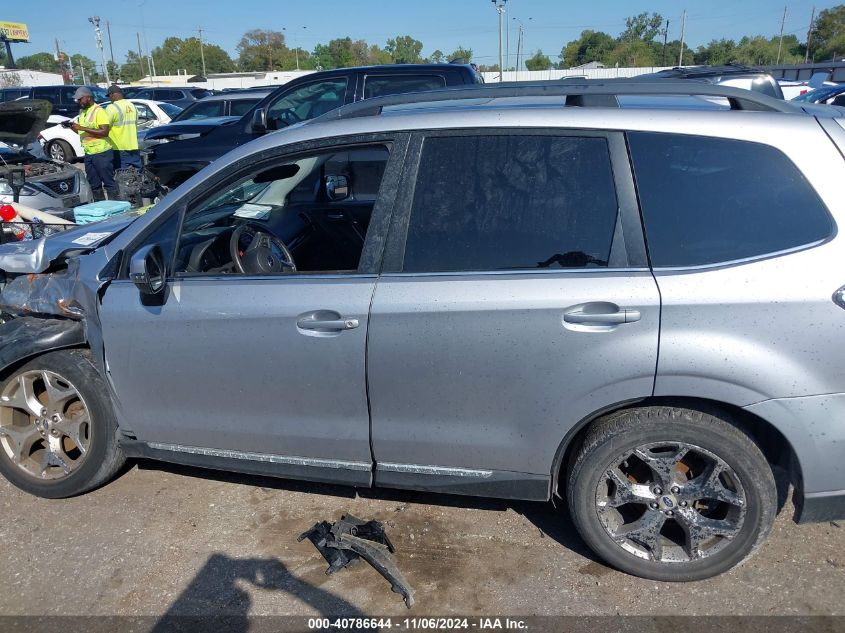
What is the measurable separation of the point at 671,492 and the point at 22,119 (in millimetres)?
6357

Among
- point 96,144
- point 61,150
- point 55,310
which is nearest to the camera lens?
point 55,310

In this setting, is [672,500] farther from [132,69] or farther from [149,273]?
[132,69]

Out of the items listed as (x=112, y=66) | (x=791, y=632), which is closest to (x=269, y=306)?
(x=791, y=632)

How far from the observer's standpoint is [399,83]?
316 inches

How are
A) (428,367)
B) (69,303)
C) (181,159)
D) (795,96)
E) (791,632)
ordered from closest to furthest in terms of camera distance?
(791,632), (428,367), (69,303), (181,159), (795,96)

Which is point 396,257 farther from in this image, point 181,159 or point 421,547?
point 181,159

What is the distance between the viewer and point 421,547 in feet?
10.1

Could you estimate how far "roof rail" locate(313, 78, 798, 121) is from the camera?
8.87ft

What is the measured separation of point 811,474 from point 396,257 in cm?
178

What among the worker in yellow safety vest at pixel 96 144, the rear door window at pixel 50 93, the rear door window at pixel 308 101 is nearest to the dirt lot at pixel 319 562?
the rear door window at pixel 308 101

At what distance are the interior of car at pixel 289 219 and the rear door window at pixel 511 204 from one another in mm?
282

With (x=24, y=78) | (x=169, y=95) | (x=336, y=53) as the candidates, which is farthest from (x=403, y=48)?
(x=169, y=95)

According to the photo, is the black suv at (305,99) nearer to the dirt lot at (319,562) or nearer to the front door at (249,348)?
the front door at (249,348)

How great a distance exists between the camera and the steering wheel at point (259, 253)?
10.2 ft
